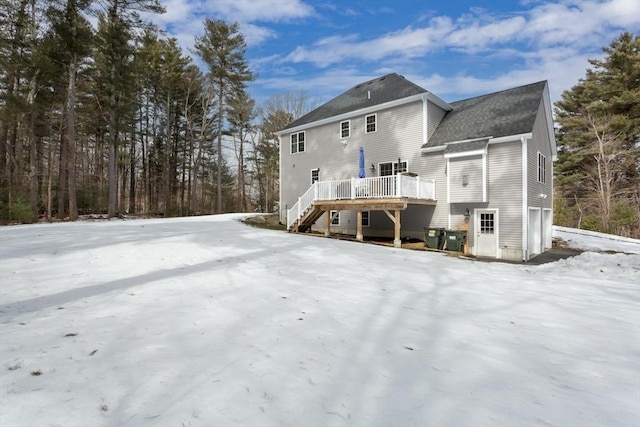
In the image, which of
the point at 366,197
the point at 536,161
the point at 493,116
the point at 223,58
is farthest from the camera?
the point at 223,58

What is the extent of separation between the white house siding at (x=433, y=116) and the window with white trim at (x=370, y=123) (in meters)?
2.59

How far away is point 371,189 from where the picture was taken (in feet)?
41.6

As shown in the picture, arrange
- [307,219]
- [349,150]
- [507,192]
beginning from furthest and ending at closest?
1. [349,150]
2. [307,219]
3. [507,192]

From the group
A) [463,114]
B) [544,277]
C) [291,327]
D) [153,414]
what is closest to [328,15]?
[463,114]

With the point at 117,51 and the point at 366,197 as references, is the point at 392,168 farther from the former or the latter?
the point at 117,51

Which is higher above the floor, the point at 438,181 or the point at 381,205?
the point at 438,181

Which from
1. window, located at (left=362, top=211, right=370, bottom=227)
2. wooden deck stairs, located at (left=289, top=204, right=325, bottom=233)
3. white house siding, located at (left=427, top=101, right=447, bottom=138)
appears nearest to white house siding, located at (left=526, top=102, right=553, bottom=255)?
white house siding, located at (left=427, top=101, right=447, bottom=138)

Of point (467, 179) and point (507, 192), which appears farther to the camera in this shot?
point (467, 179)

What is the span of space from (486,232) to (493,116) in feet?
16.7

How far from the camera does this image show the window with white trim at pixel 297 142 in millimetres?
18500

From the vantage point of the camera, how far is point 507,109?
42.3ft

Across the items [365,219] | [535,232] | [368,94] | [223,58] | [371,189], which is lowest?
[535,232]

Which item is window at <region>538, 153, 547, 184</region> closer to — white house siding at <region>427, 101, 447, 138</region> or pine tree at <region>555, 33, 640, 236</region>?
white house siding at <region>427, 101, 447, 138</region>

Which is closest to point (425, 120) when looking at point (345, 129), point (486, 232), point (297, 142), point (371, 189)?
point (371, 189)
